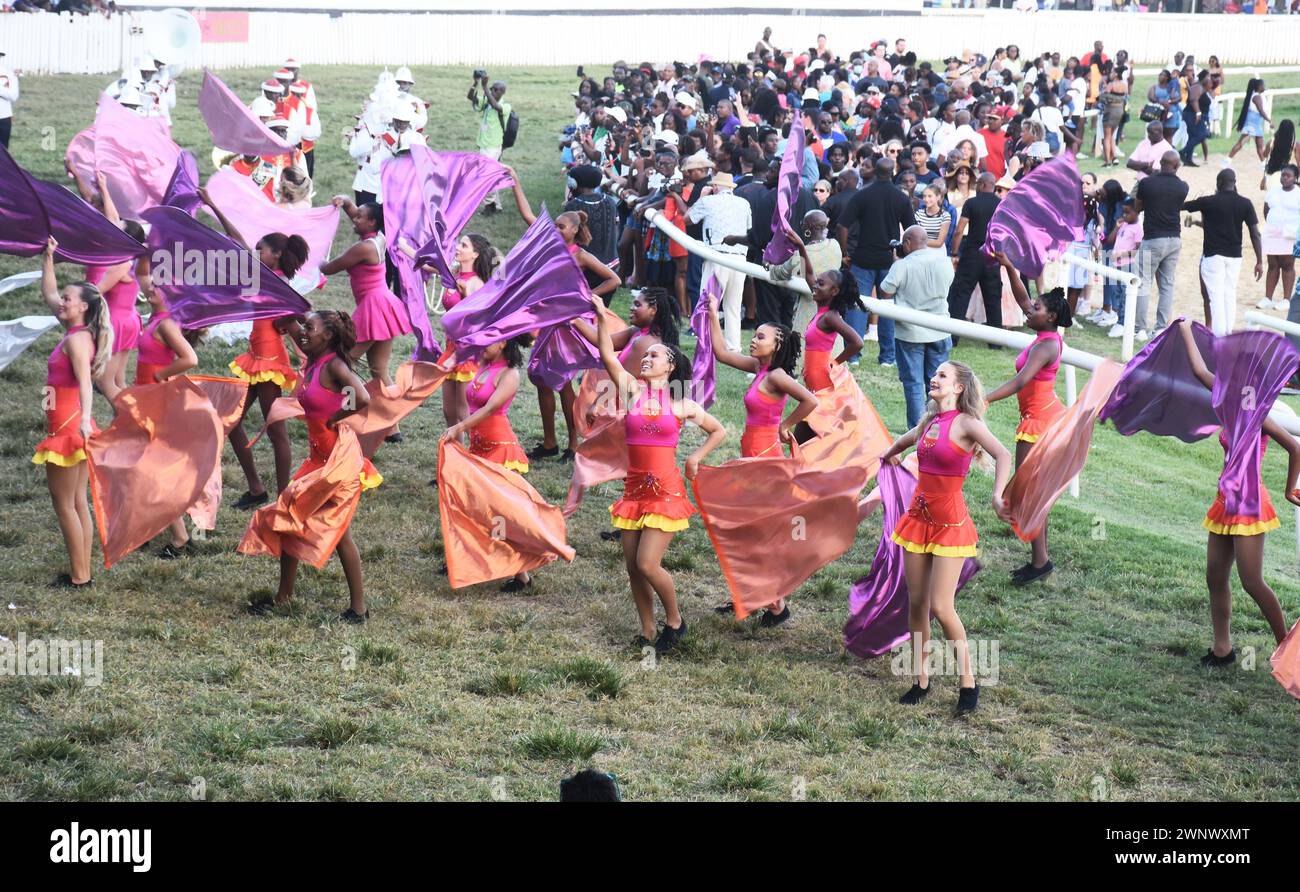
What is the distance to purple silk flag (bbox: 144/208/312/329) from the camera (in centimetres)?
912

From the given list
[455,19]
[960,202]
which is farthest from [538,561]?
[455,19]

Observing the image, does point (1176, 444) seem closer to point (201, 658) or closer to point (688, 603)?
point (688, 603)

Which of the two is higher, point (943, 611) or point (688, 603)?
point (943, 611)

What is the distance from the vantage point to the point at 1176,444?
1370 centimetres

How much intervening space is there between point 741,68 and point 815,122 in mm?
9655

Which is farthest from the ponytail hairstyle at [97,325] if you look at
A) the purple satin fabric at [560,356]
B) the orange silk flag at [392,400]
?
the purple satin fabric at [560,356]

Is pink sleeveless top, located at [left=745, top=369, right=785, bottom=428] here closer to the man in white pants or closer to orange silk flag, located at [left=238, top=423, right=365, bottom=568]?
orange silk flag, located at [left=238, top=423, right=365, bottom=568]

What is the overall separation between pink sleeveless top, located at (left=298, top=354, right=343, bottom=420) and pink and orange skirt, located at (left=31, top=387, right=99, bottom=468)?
4.32 feet

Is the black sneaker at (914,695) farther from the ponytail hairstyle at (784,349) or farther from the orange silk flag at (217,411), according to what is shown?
the orange silk flag at (217,411)

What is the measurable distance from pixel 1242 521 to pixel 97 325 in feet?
21.8

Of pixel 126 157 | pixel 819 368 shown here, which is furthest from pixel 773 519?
pixel 126 157

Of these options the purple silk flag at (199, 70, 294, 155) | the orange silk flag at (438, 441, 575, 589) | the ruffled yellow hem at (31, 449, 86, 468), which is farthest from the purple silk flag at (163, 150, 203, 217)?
the orange silk flag at (438, 441, 575, 589)

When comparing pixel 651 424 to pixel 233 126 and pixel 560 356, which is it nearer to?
pixel 560 356

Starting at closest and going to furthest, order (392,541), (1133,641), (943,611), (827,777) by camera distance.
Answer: (827,777), (943,611), (1133,641), (392,541)
